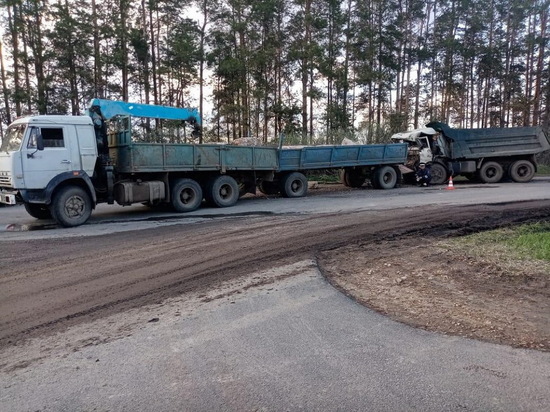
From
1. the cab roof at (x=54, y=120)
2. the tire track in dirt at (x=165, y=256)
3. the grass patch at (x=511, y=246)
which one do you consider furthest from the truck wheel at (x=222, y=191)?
the grass patch at (x=511, y=246)

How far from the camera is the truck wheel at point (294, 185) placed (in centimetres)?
1597

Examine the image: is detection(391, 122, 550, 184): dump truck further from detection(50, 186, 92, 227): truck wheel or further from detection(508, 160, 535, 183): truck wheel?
detection(50, 186, 92, 227): truck wheel

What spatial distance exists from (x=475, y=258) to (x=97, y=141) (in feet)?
32.4

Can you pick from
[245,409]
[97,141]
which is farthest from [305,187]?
[245,409]

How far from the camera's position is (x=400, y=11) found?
35.8 meters

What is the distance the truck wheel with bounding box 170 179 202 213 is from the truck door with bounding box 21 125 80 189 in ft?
9.95

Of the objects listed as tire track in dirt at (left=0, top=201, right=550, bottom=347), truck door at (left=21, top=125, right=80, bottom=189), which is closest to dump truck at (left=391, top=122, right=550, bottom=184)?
tire track in dirt at (left=0, top=201, right=550, bottom=347)

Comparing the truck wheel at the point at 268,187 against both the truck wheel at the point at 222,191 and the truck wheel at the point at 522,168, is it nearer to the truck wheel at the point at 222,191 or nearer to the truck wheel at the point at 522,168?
the truck wheel at the point at 222,191

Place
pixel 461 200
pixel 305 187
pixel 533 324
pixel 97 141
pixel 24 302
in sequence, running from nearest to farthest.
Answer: pixel 533 324
pixel 24 302
pixel 97 141
pixel 461 200
pixel 305 187

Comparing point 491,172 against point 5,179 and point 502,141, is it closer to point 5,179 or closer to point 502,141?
point 502,141

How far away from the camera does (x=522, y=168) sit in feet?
67.8

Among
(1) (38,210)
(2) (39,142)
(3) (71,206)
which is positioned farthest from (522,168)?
(1) (38,210)

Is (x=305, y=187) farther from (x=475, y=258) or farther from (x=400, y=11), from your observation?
(x=400, y=11)

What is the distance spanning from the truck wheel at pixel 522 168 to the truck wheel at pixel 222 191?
14966 mm
